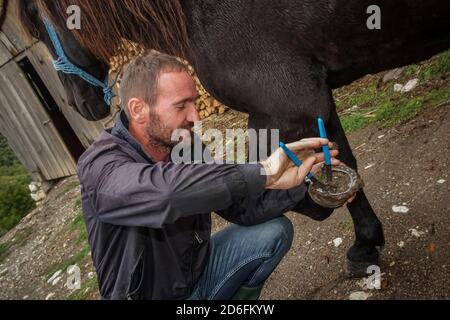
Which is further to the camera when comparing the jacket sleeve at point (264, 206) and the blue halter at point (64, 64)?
the blue halter at point (64, 64)

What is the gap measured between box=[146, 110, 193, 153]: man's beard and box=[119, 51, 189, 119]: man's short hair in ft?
0.24

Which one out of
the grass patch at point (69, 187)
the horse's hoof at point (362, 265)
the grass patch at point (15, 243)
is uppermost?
the horse's hoof at point (362, 265)

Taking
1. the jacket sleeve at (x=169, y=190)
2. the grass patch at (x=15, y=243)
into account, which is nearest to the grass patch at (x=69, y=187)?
the grass patch at (x=15, y=243)

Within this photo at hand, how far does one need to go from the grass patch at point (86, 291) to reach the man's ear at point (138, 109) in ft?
8.03

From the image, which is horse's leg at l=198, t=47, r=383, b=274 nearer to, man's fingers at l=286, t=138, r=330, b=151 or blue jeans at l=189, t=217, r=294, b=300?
man's fingers at l=286, t=138, r=330, b=151

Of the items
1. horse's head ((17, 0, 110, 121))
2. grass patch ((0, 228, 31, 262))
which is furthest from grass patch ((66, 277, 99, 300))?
grass patch ((0, 228, 31, 262))

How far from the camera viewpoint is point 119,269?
5.13 feet

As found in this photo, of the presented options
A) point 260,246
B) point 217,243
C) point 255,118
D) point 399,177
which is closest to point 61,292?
point 217,243

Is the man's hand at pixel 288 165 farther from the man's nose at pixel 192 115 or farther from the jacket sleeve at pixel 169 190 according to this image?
the man's nose at pixel 192 115

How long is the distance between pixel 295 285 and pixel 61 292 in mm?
2693

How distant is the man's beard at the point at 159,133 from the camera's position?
1629 mm

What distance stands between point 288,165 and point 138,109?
707 mm

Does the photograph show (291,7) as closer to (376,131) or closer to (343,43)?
(343,43)
